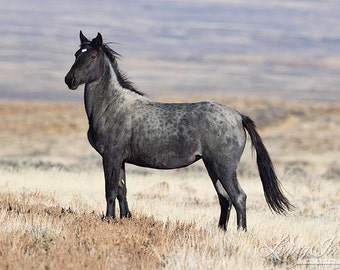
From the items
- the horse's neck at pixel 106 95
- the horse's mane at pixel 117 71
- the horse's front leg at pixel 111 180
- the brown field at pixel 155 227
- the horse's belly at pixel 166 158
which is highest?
the horse's mane at pixel 117 71

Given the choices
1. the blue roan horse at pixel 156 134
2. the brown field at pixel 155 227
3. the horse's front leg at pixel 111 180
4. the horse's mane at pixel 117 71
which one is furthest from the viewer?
the horse's mane at pixel 117 71

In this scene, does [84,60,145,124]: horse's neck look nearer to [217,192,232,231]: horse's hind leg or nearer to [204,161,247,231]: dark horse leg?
[204,161,247,231]: dark horse leg

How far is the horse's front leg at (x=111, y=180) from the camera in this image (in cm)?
1090

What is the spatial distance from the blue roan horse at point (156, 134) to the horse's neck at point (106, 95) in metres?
0.01

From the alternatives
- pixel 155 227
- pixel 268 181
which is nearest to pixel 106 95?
pixel 155 227

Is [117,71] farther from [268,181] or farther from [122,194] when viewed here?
[268,181]

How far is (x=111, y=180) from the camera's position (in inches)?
433

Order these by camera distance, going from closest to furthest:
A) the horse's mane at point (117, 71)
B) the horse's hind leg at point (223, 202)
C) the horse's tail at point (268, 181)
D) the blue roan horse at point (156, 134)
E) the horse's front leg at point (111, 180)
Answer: the blue roan horse at point (156, 134)
the horse's front leg at point (111, 180)
the horse's hind leg at point (223, 202)
the horse's mane at point (117, 71)
the horse's tail at point (268, 181)

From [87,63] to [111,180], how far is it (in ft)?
5.12

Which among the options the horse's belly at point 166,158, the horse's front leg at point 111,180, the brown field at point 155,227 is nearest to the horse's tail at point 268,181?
the brown field at point 155,227

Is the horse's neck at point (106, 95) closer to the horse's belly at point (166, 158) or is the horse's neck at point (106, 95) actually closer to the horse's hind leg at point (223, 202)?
the horse's belly at point (166, 158)

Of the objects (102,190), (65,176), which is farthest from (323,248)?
(65,176)

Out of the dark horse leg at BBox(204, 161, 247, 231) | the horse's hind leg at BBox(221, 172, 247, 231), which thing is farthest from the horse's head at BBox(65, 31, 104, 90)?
the horse's hind leg at BBox(221, 172, 247, 231)

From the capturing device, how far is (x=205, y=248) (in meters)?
8.79
